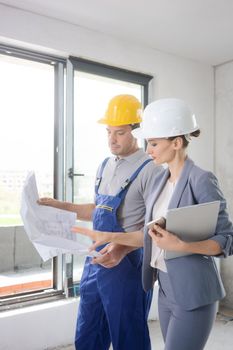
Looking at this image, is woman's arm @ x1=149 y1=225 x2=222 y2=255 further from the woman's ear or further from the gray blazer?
the woman's ear

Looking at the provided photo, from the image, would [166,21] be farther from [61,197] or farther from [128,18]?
[61,197]

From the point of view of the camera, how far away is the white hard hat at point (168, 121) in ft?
4.38

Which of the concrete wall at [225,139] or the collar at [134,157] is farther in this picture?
the concrete wall at [225,139]

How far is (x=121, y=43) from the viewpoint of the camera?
2992 mm

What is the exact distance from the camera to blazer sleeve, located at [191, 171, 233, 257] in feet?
3.96

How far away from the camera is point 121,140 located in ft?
5.82

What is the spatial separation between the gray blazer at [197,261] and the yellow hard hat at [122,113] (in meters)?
0.61

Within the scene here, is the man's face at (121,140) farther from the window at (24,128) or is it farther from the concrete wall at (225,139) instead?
the concrete wall at (225,139)

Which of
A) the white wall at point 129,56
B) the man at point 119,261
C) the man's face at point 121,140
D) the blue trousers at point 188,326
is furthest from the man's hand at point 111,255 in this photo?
the white wall at point 129,56

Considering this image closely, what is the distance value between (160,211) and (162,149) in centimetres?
25

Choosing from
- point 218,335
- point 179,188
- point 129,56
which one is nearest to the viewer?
point 179,188

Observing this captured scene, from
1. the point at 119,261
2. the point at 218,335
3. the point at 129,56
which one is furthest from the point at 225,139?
the point at 119,261

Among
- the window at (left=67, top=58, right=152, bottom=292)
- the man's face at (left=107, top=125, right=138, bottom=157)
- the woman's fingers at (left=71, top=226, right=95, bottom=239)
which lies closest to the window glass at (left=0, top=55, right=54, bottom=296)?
the window at (left=67, top=58, right=152, bottom=292)

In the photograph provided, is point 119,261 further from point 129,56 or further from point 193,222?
point 129,56
